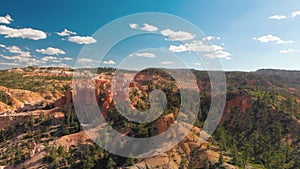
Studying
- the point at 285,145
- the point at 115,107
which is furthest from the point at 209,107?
the point at 115,107

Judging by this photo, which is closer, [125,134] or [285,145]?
[125,134]

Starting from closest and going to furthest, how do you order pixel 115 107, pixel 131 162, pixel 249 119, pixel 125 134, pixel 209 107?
pixel 131 162
pixel 125 134
pixel 115 107
pixel 249 119
pixel 209 107

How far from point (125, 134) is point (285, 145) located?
97.7ft

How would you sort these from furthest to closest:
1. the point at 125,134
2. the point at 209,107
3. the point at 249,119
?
the point at 209,107
the point at 249,119
the point at 125,134

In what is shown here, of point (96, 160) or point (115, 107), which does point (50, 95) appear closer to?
point (115, 107)

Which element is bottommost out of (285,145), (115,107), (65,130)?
(285,145)

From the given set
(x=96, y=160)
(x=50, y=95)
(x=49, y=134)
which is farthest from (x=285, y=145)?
(x=50, y=95)

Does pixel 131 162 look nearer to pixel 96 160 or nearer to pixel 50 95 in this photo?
pixel 96 160

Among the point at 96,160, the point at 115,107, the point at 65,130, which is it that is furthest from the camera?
the point at 115,107

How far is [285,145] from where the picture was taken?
173ft

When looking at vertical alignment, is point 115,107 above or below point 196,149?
above

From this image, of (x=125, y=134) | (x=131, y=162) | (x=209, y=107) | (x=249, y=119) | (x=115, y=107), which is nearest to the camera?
(x=131, y=162)

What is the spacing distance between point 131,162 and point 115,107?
18651 millimetres

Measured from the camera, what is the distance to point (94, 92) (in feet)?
194
